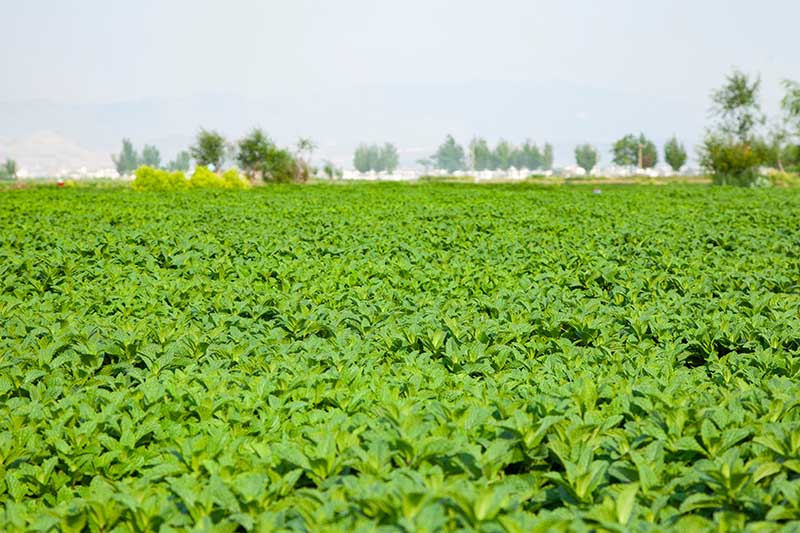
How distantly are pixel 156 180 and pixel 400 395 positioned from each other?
1473 inches

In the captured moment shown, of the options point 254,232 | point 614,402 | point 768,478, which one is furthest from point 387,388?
point 254,232

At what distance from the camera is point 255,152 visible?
208 feet

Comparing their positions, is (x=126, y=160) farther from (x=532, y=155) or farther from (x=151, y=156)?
(x=532, y=155)

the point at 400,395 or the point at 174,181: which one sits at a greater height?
the point at 174,181

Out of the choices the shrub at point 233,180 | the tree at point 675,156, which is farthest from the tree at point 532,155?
the shrub at point 233,180

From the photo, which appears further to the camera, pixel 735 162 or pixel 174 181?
pixel 735 162

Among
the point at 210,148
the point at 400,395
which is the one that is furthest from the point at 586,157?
the point at 400,395

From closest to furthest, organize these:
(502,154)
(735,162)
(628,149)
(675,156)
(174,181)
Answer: (174,181)
(735,162)
(675,156)
(628,149)
(502,154)

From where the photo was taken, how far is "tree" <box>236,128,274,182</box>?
6281 cm

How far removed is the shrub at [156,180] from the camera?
1512 inches

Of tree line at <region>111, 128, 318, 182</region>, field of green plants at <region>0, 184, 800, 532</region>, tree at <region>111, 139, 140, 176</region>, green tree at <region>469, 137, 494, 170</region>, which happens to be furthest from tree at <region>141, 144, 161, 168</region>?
field of green plants at <region>0, 184, 800, 532</region>

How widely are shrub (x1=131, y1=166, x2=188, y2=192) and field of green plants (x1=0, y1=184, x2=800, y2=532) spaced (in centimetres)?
3086

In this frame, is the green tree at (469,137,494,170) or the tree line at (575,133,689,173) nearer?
the tree line at (575,133,689,173)

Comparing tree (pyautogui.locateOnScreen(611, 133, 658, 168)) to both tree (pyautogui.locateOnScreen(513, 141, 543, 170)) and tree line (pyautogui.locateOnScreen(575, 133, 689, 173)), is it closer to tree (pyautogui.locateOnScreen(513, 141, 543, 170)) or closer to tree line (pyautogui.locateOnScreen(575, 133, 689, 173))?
tree line (pyautogui.locateOnScreen(575, 133, 689, 173))
